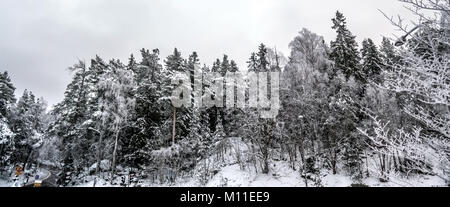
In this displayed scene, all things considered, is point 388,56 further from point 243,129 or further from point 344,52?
point 243,129

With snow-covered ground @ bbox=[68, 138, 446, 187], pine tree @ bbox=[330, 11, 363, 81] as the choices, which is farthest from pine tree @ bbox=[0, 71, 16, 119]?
pine tree @ bbox=[330, 11, 363, 81]

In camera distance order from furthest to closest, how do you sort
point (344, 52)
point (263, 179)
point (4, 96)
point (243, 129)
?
1. point (4, 96)
2. point (344, 52)
3. point (243, 129)
4. point (263, 179)

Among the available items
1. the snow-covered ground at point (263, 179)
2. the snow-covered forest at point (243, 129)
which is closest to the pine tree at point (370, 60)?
the snow-covered forest at point (243, 129)

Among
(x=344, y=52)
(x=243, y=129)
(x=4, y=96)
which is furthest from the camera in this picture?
(x=4, y=96)

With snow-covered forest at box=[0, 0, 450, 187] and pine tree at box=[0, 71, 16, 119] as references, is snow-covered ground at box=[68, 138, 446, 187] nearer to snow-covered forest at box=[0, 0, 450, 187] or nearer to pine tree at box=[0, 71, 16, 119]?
snow-covered forest at box=[0, 0, 450, 187]

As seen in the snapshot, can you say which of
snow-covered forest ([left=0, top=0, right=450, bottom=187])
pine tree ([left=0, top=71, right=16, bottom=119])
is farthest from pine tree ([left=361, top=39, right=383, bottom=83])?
pine tree ([left=0, top=71, right=16, bottom=119])

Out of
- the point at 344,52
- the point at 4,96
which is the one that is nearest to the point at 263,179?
the point at 344,52

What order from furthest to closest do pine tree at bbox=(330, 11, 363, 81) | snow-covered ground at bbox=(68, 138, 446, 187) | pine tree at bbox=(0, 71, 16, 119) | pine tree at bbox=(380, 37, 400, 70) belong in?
1. pine tree at bbox=(0, 71, 16, 119)
2. pine tree at bbox=(330, 11, 363, 81)
3. snow-covered ground at bbox=(68, 138, 446, 187)
4. pine tree at bbox=(380, 37, 400, 70)

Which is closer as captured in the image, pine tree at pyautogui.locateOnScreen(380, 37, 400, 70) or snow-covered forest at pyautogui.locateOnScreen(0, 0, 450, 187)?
pine tree at pyautogui.locateOnScreen(380, 37, 400, 70)

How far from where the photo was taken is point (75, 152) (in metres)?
23.6

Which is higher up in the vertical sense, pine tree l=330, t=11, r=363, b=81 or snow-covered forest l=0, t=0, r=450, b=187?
pine tree l=330, t=11, r=363, b=81

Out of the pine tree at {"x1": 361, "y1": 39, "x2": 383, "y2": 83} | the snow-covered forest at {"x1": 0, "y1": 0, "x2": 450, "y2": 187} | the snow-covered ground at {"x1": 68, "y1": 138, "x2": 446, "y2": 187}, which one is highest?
the pine tree at {"x1": 361, "y1": 39, "x2": 383, "y2": 83}

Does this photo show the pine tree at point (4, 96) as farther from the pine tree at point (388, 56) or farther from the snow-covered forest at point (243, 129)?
the pine tree at point (388, 56)

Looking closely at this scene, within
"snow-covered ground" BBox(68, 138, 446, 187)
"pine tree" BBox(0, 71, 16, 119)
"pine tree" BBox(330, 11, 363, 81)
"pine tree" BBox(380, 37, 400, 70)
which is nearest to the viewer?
"pine tree" BBox(380, 37, 400, 70)
